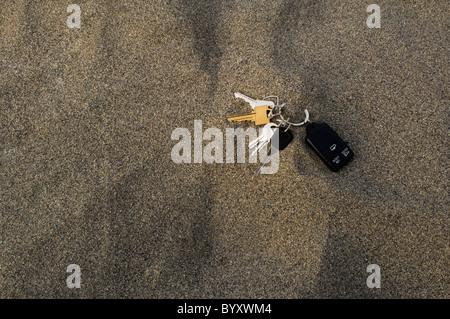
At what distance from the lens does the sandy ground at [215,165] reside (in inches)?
50.8

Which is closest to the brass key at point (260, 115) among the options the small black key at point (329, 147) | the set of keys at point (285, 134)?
the set of keys at point (285, 134)

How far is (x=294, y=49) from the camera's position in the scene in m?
1.48

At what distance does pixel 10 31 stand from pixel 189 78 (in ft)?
2.62

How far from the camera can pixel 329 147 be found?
4.28ft

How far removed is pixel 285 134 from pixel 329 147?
0.54 ft

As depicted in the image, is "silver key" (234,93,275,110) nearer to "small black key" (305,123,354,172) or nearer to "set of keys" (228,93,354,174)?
"set of keys" (228,93,354,174)

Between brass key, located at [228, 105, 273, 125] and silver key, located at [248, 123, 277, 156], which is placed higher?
brass key, located at [228, 105, 273, 125]

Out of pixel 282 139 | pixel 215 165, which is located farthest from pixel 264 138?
pixel 215 165

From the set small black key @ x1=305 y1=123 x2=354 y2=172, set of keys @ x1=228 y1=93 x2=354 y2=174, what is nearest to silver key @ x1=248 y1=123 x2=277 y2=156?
set of keys @ x1=228 y1=93 x2=354 y2=174

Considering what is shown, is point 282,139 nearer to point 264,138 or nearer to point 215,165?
point 264,138

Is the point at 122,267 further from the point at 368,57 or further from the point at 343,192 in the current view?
the point at 368,57

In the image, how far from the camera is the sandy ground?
1.29 m

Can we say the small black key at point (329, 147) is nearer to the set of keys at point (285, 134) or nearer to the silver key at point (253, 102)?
the set of keys at point (285, 134)

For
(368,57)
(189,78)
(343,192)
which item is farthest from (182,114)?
(368,57)
